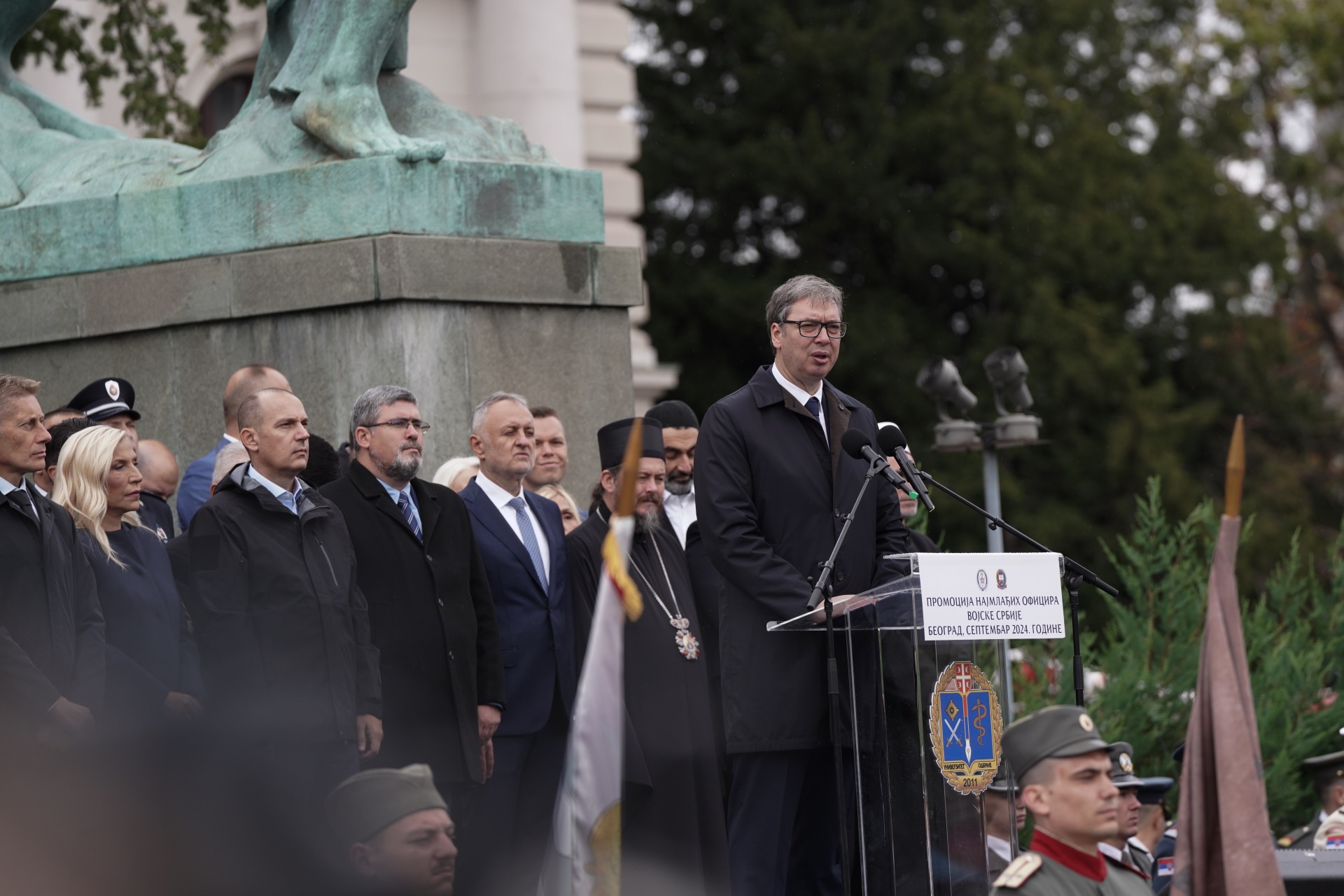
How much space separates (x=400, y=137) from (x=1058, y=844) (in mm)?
5095

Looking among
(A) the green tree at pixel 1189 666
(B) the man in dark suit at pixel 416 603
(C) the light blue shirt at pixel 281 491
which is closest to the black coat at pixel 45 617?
(C) the light blue shirt at pixel 281 491

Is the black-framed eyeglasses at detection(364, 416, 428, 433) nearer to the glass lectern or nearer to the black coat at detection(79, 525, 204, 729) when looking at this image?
the black coat at detection(79, 525, 204, 729)

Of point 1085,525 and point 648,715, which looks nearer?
point 648,715

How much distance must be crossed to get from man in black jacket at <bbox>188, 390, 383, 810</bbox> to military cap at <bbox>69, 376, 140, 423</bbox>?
1.42 metres

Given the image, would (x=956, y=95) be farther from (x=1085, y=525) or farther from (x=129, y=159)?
(x=129, y=159)

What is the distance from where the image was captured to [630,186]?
23.7 metres

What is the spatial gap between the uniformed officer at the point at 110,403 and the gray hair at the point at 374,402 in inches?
42.7

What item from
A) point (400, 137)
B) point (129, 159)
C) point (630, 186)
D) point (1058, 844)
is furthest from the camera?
point (630, 186)

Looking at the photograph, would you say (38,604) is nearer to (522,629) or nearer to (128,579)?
(128,579)

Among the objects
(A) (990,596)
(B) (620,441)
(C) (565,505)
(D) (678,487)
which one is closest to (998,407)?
(D) (678,487)

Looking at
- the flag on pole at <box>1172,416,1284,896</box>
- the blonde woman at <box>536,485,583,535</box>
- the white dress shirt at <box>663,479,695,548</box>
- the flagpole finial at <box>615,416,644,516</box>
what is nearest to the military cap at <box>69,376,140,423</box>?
the blonde woman at <box>536,485,583,535</box>

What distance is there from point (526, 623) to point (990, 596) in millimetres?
1900

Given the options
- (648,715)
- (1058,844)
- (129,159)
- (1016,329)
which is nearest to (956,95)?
(1016,329)

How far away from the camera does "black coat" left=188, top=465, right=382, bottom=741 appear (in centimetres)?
743
